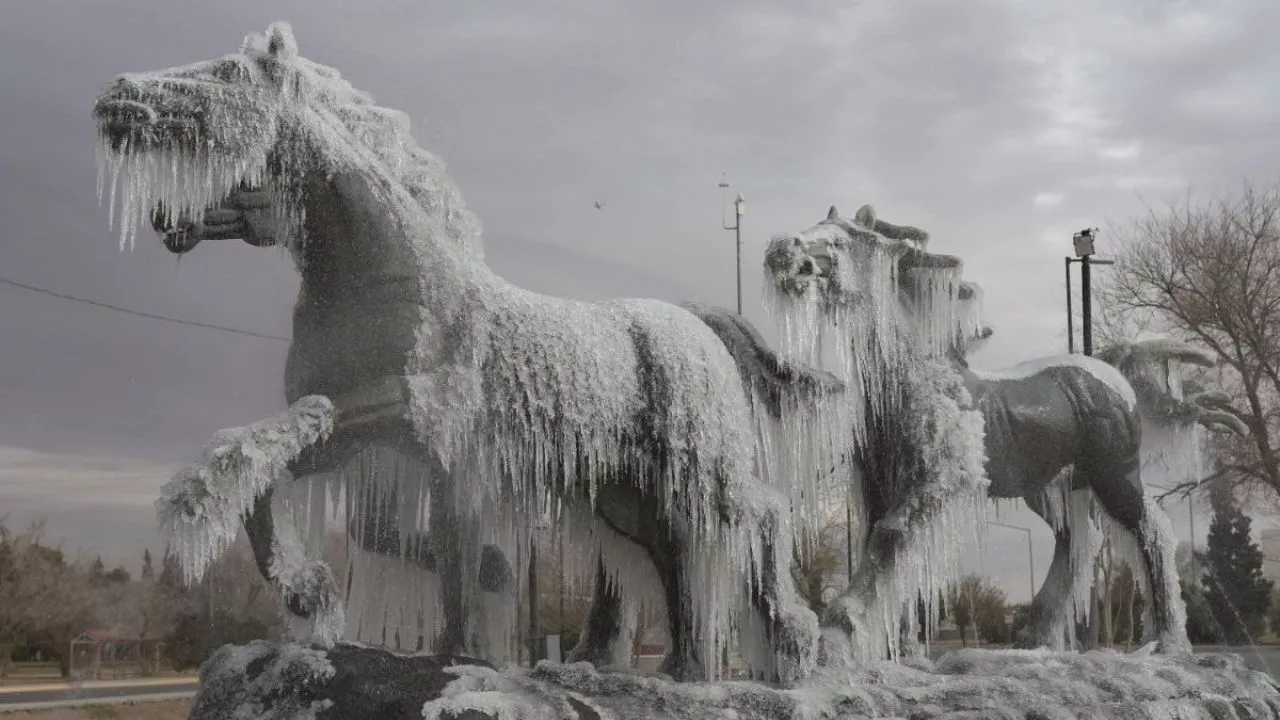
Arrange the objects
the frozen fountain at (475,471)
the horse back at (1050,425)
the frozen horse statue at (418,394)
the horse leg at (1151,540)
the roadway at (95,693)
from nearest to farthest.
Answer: the frozen fountain at (475,471) < the frozen horse statue at (418,394) < the horse back at (1050,425) < the horse leg at (1151,540) < the roadway at (95,693)

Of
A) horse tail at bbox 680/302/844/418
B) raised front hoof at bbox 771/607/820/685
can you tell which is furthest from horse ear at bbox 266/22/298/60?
raised front hoof at bbox 771/607/820/685

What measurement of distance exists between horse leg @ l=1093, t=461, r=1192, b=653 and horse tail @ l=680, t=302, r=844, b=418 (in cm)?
274

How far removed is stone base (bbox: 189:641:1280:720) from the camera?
401 centimetres

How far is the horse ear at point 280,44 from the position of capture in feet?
15.5

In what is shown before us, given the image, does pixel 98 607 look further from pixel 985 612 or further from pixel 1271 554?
pixel 1271 554

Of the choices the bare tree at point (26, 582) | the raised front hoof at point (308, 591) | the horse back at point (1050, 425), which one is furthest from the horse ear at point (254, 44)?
the bare tree at point (26, 582)

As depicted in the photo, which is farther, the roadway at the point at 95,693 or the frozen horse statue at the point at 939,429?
the roadway at the point at 95,693

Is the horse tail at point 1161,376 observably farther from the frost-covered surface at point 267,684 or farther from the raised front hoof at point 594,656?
the frost-covered surface at point 267,684

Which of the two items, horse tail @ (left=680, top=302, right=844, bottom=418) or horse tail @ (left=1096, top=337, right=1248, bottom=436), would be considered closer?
horse tail @ (left=680, top=302, right=844, bottom=418)

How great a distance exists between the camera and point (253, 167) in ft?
15.0

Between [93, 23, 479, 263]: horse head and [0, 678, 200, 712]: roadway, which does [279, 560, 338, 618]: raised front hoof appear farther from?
[0, 678, 200, 712]: roadway

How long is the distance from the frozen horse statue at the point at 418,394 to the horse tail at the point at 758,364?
0.29m

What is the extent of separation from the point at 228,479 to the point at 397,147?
178cm

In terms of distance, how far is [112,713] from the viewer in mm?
9383
